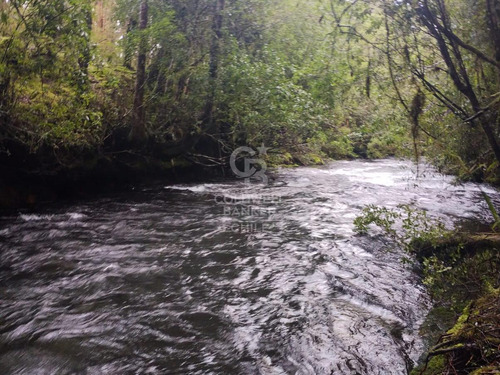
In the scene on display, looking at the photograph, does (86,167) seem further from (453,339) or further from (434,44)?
(453,339)

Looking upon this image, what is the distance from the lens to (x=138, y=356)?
4.28m

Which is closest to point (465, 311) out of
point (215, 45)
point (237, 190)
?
point (237, 190)

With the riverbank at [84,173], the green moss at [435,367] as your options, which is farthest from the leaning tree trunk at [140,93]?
the green moss at [435,367]

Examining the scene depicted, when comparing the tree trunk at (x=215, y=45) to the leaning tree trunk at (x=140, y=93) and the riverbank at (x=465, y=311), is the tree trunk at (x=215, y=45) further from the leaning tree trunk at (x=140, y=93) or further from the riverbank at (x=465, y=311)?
the riverbank at (x=465, y=311)

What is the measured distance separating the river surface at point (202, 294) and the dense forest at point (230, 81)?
6.92 ft

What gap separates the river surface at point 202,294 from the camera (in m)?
4.27

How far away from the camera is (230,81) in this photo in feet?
45.7

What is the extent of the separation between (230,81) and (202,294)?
9782mm

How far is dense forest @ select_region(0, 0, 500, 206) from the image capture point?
23.9 ft

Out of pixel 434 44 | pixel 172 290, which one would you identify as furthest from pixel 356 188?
pixel 172 290

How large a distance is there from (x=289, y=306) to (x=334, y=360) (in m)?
1.33

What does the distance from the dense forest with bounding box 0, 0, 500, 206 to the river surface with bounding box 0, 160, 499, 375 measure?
2109mm

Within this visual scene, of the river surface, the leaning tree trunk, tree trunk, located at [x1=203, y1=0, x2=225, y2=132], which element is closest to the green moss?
the river surface

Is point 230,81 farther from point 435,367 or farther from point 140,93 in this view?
point 435,367
